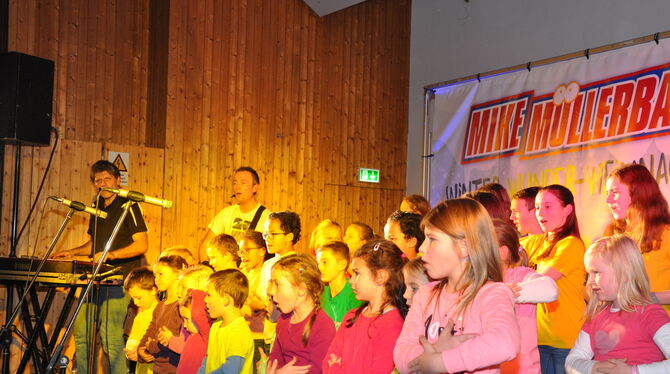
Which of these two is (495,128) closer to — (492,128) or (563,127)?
(492,128)

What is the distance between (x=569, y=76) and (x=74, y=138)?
4.92m

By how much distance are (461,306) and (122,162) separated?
236 inches

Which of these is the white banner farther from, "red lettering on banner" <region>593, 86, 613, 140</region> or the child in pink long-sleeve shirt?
the child in pink long-sleeve shirt

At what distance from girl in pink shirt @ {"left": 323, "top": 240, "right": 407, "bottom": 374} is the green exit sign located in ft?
18.7

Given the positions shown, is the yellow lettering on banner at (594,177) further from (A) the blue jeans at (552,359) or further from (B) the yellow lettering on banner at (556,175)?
(A) the blue jeans at (552,359)

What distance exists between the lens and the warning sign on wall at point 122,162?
774 cm

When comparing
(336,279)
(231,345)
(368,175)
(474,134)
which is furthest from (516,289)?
(368,175)

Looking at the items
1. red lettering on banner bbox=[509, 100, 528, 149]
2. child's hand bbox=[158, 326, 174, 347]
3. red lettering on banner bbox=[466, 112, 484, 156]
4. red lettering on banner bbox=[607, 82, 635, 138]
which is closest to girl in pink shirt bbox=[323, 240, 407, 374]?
child's hand bbox=[158, 326, 174, 347]

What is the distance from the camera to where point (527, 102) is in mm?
7145

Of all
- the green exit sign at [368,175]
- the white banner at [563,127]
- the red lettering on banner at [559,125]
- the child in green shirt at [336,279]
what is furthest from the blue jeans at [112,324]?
the red lettering on banner at [559,125]

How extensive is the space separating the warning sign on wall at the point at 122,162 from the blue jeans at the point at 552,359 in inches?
199

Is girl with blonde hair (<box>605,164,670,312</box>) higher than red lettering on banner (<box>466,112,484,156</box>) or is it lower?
lower

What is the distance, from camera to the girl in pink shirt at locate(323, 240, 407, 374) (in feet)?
10.9

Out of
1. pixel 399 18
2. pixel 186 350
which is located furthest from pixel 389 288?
pixel 399 18
